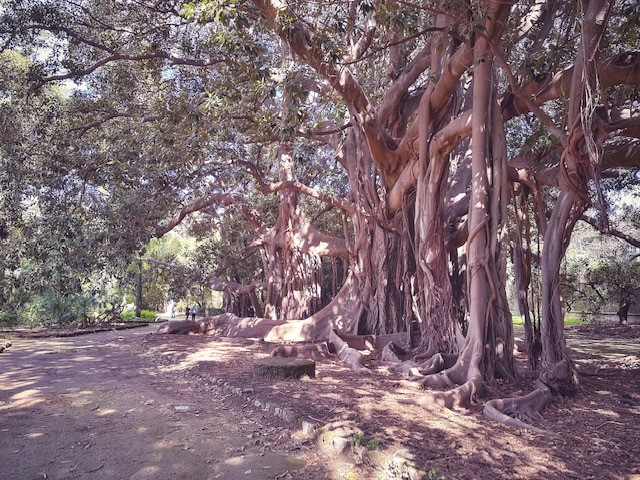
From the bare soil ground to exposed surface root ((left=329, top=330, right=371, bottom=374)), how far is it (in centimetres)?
17

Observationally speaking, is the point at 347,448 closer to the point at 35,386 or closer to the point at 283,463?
the point at 283,463

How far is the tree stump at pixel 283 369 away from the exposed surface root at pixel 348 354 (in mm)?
802

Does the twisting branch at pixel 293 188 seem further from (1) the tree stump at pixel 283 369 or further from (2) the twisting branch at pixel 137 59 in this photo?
(1) the tree stump at pixel 283 369

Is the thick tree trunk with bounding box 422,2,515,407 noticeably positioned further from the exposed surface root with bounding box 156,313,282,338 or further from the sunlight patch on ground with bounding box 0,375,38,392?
the exposed surface root with bounding box 156,313,282,338

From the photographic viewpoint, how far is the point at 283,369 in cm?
527

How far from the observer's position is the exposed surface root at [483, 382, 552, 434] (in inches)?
151

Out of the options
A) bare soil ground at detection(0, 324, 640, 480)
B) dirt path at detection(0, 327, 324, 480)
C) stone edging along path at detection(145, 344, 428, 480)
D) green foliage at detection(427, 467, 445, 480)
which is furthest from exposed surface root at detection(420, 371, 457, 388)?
green foliage at detection(427, 467, 445, 480)

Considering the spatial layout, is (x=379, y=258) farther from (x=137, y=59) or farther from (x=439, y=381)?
(x=137, y=59)

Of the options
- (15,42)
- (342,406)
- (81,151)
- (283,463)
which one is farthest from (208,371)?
(15,42)

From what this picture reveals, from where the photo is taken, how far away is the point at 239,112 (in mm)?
8273

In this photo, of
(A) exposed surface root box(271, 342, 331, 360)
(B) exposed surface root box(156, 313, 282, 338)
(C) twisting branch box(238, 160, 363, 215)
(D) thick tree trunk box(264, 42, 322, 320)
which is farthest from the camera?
(D) thick tree trunk box(264, 42, 322, 320)

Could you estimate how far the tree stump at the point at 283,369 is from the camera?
5.27 metres

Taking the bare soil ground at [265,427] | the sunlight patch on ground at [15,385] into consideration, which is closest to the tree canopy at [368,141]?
the bare soil ground at [265,427]

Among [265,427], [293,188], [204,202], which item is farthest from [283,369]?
[204,202]
